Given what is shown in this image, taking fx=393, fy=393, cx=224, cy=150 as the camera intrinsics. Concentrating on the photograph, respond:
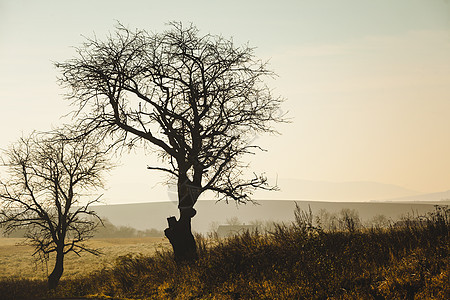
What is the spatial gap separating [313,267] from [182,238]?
249 inches

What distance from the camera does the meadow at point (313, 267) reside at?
281 inches

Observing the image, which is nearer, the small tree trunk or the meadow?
the meadow

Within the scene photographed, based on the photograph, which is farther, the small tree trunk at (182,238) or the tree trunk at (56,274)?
the tree trunk at (56,274)

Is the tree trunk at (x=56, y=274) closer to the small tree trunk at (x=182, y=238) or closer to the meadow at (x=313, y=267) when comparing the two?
the meadow at (x=313, y=267)

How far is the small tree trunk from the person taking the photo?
43.4ft

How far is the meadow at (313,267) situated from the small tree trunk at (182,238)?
0.42 meters

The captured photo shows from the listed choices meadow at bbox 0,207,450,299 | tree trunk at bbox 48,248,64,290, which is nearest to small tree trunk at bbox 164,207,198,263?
meadow at bbox 0,207,450,299

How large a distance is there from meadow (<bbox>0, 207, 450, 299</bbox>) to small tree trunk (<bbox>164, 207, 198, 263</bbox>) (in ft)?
1.39

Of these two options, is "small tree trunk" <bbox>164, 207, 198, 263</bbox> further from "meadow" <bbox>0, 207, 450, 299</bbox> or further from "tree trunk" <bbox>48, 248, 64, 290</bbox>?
"tree trunk" <bbox>48, 248, 64, 290</bbox>

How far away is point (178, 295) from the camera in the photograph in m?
9.43

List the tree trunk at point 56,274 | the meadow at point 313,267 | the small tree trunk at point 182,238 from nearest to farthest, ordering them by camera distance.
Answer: the meadow at point 313,267 < the small tree trunk at point 182,238 < the tree trunk at point 56,274

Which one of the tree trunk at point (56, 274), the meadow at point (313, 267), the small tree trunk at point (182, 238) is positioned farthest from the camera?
the tree trunk at point (56, 274)

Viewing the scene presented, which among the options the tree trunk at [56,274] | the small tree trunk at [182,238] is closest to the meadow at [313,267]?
the small tree trunk at [182,238]

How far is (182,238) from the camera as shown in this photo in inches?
535
